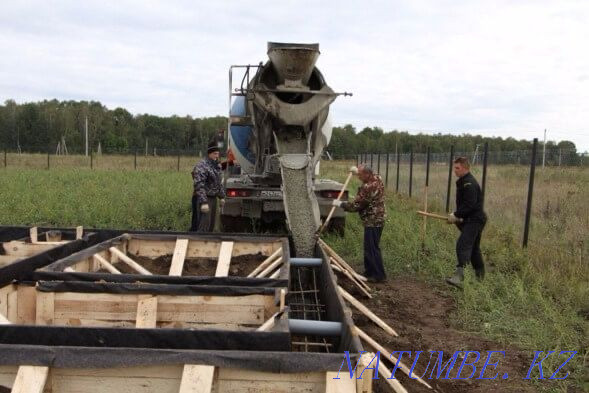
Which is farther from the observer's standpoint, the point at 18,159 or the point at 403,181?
the point at 18,159

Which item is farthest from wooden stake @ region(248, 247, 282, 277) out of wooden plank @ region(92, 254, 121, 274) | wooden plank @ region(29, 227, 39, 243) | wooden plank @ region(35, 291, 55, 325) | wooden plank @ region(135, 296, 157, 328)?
wooden plank @ region(29, 227, 39, 243)

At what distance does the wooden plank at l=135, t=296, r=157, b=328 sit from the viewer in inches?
154

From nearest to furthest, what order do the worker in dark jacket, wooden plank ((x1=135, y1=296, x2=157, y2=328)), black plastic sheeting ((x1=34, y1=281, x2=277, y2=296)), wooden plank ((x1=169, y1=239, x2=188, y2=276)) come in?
wooden plank ((x1=135, y1=296, x2=157, y2=328)) → black plastic sheeting ((x1=34, y1=281, x2=277, y2=296)) → wooden plank ((x1=169, y1=239, x2=188, y2=276)) → the worker in dark jacket

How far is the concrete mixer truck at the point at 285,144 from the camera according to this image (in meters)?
7.22

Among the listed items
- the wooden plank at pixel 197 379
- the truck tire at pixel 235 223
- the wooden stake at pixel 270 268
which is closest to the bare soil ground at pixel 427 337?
the wooden stake at pixel 270 268

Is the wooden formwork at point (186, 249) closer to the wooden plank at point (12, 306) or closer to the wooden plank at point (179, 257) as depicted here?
the wooden plank at point (179, 257)

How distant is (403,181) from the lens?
65.8 ft

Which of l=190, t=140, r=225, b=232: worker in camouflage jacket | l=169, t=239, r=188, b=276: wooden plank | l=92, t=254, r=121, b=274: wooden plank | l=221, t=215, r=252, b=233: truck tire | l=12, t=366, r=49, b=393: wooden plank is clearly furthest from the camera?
l=221, t=215, r=252, b=233: truck tire

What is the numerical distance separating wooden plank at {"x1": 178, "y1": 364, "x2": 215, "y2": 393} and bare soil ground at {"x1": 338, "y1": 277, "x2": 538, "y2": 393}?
1470mm

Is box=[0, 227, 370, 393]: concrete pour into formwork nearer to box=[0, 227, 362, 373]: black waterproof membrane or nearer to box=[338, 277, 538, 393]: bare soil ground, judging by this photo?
box=[0, 227, 362, 373]: black waterproof membrane

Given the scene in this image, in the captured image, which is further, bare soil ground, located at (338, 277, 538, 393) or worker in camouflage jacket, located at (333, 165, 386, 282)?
worker in camouflage jacket, located at (333, 165, 386, 282)

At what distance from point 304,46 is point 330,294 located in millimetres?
3743

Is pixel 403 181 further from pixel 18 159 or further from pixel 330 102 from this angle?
pixel 18 159

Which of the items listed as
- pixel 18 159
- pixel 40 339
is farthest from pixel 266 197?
pixel 18 159
